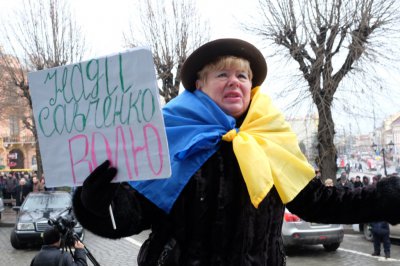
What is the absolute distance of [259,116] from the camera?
205 cm

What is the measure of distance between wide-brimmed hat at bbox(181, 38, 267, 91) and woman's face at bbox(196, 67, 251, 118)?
0.08 m

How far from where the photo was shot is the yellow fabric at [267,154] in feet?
5.98

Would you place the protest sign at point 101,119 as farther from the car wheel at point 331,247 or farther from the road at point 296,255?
the car wheel at point 331,247

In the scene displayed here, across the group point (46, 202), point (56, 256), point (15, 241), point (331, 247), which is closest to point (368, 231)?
point (331, 247)

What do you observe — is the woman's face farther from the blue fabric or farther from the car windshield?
the car windshield

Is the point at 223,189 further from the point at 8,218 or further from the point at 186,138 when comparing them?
the point at 8,218

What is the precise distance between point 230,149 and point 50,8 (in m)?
20.6

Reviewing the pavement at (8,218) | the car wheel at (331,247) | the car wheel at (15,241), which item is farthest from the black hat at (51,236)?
the pavement at (8,218)

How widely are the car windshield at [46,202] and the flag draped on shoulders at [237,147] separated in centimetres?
1028

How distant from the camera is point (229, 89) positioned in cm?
201

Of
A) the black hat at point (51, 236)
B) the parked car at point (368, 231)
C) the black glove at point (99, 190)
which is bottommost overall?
the parked car at point (368, 231)

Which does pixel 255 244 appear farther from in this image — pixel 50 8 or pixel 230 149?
pixel 50 8

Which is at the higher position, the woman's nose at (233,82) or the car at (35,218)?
the woman's nose at (233,82)

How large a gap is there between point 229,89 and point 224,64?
0.12 meters
